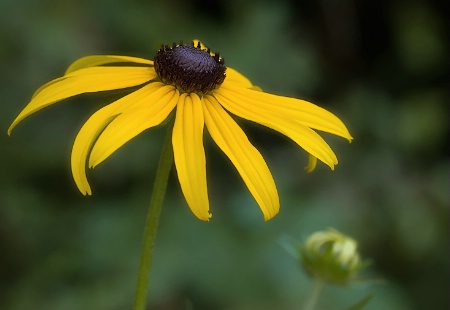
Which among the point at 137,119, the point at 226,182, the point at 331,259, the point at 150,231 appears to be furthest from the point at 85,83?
the point at 226,182

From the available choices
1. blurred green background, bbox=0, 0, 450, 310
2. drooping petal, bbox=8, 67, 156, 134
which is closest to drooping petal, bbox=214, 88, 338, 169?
drooping petal, bbox=8, 67, 156, 134

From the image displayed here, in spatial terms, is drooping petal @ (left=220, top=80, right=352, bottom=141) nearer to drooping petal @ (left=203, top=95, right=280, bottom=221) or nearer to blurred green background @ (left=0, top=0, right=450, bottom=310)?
drooping petal @ (left=203, top=95, right=280, bottom=221)

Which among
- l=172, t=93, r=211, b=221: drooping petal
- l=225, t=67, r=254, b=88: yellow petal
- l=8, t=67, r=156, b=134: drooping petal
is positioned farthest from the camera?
l=225, t=67, r=254, b=88: yellow petal

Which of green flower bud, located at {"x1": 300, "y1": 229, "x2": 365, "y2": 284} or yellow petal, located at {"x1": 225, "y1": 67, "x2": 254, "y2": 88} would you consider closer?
yellow petal, located at {"x1": 225, "y1": 67, "x2": 254, "y2": 88}

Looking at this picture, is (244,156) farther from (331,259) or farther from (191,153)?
(331,259)

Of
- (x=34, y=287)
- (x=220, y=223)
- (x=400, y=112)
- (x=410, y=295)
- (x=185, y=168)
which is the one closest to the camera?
(x=185, y=168)

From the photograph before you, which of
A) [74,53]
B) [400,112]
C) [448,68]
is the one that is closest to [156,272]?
[74,53]

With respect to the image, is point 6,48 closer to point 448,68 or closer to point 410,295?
point 410,295
